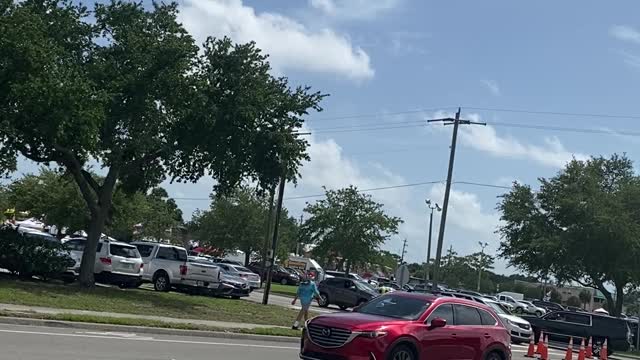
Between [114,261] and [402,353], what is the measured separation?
18.8 m

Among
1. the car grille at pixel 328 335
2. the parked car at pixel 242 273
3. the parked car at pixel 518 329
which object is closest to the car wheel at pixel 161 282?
the parked car at pixel 242 273

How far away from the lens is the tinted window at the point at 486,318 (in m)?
16.4

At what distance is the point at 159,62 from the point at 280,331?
32.2ft

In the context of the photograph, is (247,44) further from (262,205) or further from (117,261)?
(262,205)

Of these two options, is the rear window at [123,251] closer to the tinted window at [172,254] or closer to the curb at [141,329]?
the tinted window at [172,254]

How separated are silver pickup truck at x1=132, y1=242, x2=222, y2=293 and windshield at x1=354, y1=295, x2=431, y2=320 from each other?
1886 centimetres

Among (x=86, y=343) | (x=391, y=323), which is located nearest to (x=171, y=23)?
(x=86, y=343)

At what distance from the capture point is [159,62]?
88.6 ft

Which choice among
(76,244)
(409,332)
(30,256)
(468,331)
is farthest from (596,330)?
(409,332)

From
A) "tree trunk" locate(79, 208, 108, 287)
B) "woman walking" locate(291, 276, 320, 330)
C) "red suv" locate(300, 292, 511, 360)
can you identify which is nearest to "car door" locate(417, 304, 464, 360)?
"red suv" locate(300, 292, 511, 360)

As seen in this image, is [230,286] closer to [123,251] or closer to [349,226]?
[123,251]

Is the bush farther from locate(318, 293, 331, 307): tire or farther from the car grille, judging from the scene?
the car grille

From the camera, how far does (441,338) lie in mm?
14969

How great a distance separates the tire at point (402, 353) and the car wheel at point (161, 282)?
66.3 feet
